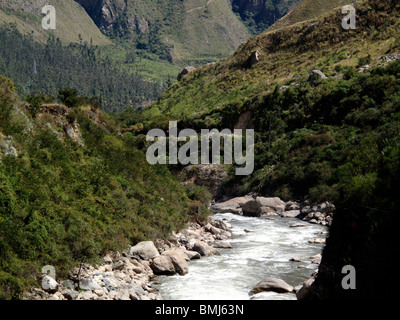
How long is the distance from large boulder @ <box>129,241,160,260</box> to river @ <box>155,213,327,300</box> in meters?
1.92

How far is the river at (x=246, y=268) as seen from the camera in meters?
15.8

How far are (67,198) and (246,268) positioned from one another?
9.51 m

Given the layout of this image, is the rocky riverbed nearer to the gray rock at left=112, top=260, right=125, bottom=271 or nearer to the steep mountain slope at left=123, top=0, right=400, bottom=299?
the gray rock at left=112, top=260, right=125, bottom=271

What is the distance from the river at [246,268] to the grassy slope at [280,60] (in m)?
46.9

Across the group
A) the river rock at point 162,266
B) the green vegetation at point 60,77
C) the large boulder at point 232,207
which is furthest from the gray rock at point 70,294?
the green vegetation at point 60,77

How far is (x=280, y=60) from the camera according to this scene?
85.3 meters

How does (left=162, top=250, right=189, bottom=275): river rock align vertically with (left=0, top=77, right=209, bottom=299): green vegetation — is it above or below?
below

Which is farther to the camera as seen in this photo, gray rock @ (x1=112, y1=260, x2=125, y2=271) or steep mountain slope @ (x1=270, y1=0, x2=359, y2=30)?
steep mountain slope @ (x1=270, y1=0, x2=359, y2=30)

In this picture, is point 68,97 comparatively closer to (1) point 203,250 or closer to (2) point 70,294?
(1) point 203,250

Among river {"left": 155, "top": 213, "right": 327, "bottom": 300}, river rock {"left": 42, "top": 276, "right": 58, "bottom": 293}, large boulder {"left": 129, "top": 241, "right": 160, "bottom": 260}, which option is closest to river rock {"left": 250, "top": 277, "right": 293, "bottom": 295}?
river {"left": 155, "top": 213, "right": 327, "bottom": 300}

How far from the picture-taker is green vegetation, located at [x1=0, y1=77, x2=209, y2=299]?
42.7ft

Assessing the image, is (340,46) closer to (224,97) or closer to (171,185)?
(224,97)

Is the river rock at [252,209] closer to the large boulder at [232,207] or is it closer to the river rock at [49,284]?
the large boulder at [232,207]

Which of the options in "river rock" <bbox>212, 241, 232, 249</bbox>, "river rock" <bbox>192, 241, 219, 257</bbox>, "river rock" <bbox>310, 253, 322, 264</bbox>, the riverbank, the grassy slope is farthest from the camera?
the grassy slope
